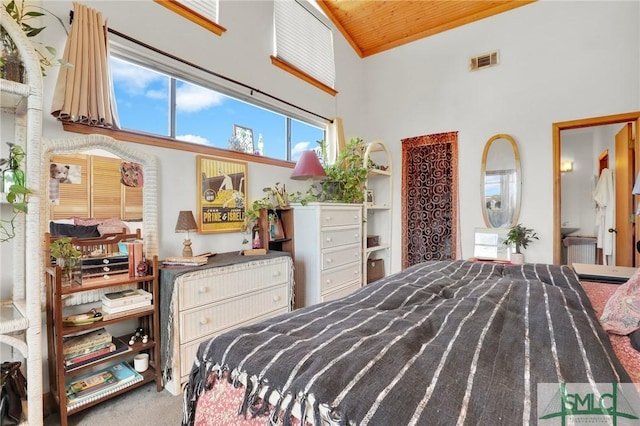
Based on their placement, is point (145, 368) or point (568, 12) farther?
point (568, 12)

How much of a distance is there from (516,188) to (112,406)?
4.04 metres

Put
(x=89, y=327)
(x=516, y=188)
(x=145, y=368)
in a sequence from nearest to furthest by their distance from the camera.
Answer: (x=89, y=327)
(x=145, y=368)
(x=516, y=188)

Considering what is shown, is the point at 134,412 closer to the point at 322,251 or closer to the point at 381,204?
the point at 322,251

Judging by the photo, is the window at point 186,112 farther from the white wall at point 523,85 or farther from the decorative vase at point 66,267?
the white wall at point 523,85

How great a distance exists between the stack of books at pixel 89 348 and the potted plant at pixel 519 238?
353 centimetres

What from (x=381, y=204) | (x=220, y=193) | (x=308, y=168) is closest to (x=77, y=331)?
(x=220, y=193)

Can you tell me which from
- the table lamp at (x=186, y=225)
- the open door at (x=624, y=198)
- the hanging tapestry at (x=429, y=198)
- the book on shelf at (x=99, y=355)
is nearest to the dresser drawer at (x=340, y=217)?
the hanging tapestry at (x=429, y=198)

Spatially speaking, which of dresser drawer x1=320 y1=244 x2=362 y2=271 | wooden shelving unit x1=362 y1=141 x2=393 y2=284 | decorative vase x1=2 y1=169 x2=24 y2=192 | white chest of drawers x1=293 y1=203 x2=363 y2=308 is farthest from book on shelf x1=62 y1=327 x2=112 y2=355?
wooden shelving unit x1=362 y1=141 x2=393 y2=284

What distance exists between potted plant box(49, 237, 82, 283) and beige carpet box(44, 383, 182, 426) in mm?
754

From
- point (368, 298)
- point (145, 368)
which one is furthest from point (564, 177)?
point (145, 368)

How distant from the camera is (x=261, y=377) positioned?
80cm

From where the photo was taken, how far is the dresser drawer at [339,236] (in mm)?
2874

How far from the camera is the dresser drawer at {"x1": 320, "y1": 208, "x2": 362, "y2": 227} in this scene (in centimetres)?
286

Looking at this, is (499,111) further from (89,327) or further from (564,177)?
(89,327)
